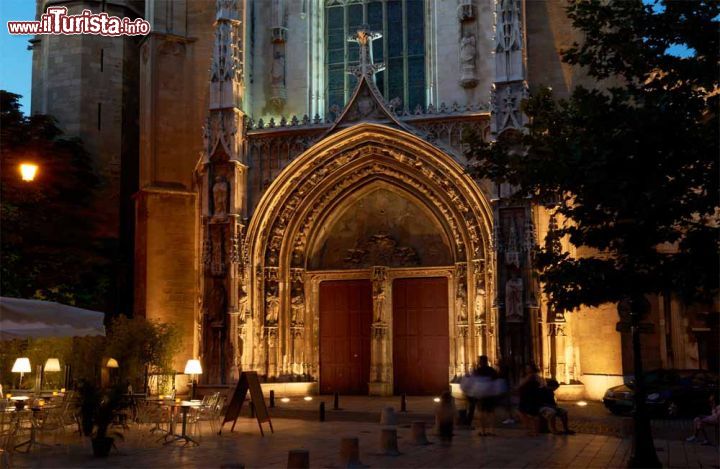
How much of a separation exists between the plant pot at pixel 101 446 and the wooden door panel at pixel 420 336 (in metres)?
12.5

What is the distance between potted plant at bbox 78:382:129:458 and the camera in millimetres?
12586

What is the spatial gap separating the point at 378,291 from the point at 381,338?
1348mm

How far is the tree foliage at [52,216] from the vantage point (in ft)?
78.1

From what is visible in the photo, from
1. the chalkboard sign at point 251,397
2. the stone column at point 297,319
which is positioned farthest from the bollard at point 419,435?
the stone column at point 297,319

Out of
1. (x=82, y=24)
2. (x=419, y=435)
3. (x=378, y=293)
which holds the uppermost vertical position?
(x=82, y=24)

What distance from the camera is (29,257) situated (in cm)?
2480

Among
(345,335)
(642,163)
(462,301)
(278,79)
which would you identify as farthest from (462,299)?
(642,163)

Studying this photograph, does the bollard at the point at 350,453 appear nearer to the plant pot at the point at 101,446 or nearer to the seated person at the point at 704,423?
the plant pot at the point at 101,446

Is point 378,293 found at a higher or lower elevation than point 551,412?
higher

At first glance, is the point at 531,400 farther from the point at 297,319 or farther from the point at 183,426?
the point at 297,319

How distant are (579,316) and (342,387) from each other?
7062 millimetres

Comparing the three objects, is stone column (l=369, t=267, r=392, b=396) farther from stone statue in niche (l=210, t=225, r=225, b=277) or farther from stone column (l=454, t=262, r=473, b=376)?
stone statue in niche (l=210, t=225, r=225, b=277)

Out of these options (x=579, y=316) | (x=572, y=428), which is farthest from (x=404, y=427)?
(x=579, y=316)

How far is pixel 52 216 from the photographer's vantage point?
2645 cm
